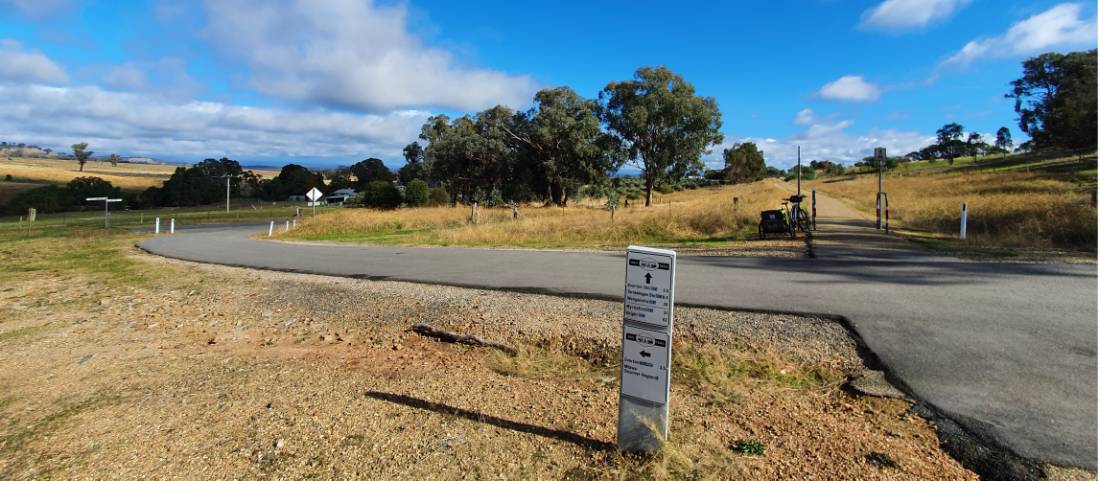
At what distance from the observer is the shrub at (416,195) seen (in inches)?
1886

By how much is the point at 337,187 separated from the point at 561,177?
244 feet

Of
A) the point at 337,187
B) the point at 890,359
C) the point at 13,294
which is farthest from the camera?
the point at 337,187

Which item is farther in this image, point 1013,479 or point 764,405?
point 764,405

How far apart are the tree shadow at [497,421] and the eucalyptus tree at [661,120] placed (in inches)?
1528

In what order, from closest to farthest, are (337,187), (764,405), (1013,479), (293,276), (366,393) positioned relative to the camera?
(1013,479) → (764,405) → (366,393) → (293,276) → (337,187)

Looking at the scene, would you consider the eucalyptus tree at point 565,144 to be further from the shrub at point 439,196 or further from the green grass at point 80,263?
the green grass at point 80,263

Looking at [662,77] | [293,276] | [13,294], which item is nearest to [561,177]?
[662,77]

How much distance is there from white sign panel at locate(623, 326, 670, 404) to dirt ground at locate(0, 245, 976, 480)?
382mm

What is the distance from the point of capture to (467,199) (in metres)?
50.7

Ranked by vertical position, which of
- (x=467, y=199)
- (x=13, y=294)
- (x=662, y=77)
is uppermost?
(x=662, y=77)

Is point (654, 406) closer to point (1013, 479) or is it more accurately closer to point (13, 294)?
point (1013, 479)

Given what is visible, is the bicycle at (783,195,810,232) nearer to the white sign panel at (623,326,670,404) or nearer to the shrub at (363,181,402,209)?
the white sign panel at (623,326,670,404)

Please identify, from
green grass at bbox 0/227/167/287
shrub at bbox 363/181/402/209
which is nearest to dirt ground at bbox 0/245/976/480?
green grass at bbox 0/227/167/287

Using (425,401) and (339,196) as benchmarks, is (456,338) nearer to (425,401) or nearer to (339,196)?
(425,401)
